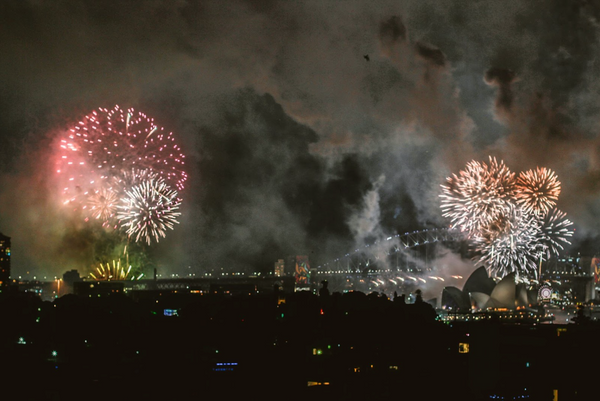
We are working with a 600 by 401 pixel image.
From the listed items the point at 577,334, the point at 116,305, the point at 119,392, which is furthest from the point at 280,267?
the point at 119,392

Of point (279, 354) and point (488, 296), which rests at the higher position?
point (488, 296)

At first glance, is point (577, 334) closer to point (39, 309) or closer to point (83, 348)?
Answer: point (83, 348)

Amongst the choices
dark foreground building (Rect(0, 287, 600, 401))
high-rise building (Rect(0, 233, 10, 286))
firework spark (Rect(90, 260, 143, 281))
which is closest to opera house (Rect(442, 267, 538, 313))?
dark foreground building (Rect(0, 287, 600, 401))

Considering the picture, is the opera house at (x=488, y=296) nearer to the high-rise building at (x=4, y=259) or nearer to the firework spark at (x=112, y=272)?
the firework spark at (x=112, y=272)

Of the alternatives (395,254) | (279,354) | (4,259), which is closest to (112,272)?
(4,259)

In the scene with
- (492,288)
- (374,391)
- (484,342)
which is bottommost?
(374,391)

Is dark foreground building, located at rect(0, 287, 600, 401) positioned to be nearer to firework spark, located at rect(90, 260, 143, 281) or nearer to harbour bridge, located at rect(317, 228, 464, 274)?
firework spark, located at rect(90, 260, 143, 281)

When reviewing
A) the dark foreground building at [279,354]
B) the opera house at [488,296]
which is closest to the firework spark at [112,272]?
the dark foreground building at [279,354]

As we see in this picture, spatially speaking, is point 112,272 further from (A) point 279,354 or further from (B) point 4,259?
(A) point 279,354
